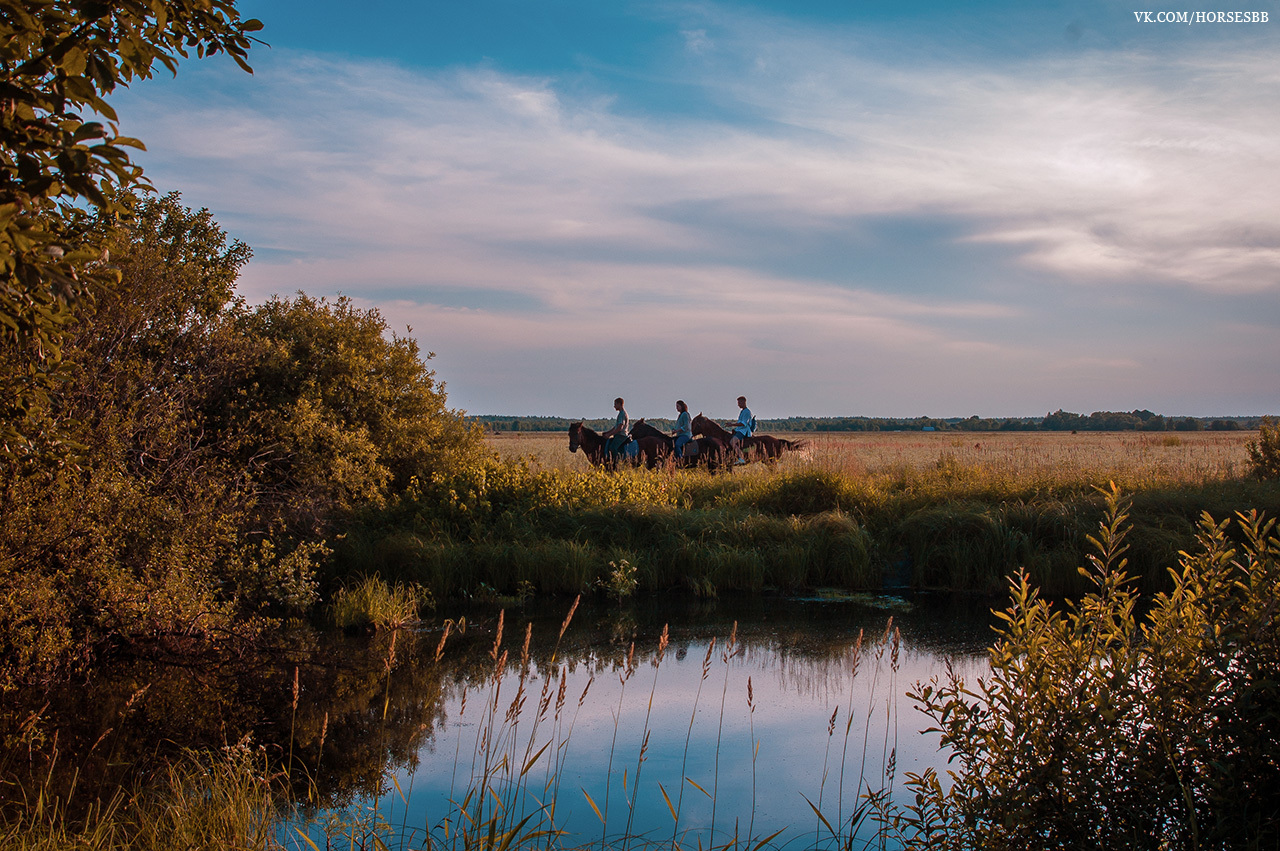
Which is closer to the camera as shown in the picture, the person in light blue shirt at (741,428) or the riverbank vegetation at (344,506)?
the riverbank vegetation at (344,506)

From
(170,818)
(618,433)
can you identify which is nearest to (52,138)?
(170,818)

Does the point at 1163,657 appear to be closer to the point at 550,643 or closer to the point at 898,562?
the point at 550,643

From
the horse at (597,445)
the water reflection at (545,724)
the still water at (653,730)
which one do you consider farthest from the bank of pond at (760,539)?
the horse at (597,445)

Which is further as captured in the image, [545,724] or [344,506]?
[344,506]

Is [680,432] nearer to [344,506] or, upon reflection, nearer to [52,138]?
[344,506]

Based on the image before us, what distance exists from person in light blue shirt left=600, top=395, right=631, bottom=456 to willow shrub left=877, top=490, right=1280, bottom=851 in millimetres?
15148

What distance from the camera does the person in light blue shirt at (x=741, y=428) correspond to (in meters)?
19.5

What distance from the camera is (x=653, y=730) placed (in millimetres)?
6293

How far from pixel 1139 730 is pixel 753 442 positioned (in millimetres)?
16840

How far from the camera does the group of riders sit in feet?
60.7

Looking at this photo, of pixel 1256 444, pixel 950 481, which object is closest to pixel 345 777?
pixel 950 481

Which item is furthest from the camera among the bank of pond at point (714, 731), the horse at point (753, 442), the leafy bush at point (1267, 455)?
the horse at point (753, 442)

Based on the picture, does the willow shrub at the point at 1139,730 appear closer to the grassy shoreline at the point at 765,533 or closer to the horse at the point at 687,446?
the grassy shoreline at the point at 765,533

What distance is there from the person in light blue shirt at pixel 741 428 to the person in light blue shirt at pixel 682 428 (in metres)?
1.00
